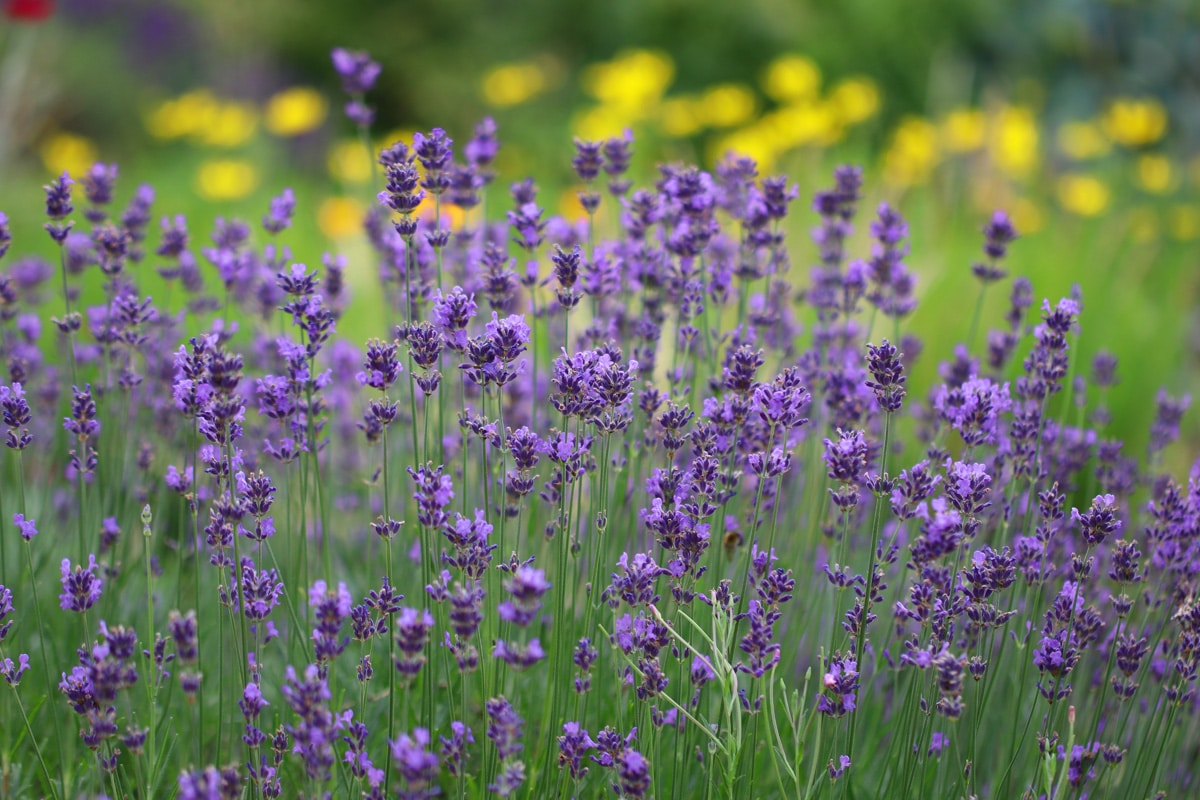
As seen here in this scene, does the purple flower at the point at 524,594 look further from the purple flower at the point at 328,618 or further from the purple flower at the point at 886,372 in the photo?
the purple flower at the point at 886,372

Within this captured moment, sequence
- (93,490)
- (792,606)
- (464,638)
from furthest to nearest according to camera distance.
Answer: (93,490)
(792,606)
(464,638)

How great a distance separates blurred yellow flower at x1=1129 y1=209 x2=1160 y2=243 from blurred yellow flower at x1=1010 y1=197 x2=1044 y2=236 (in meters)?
0.56

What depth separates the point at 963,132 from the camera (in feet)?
22.4

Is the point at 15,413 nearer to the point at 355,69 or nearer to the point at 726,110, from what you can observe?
the point at 355,69

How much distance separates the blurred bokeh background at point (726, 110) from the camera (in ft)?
21.0

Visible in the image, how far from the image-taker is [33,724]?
2287mm

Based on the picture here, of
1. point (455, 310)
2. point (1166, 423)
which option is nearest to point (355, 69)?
→ point (455, 310)

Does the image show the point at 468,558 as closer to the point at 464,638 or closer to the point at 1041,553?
the point at 464,638

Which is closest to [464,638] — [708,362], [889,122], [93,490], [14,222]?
[708,362]

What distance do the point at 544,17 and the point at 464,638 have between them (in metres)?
10.9

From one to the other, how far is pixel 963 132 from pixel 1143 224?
123 cm

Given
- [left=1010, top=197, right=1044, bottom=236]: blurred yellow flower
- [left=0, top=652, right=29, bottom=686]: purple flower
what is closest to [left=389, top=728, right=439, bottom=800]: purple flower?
[left=0, top=652, right=29, bottom=686]: purple flower

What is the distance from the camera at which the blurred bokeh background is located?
6.41 meters

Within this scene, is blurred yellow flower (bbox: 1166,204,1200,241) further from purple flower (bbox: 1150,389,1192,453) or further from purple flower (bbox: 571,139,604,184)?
purple flower (bbox: 571,139,604,184)
